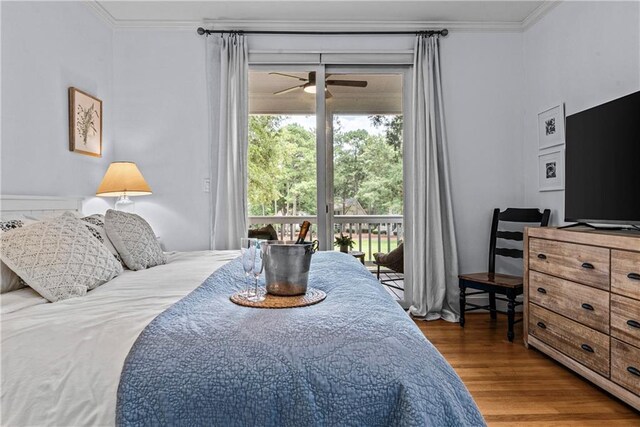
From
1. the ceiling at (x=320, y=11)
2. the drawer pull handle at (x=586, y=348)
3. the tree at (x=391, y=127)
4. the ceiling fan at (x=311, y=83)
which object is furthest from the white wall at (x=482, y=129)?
the drawer pull handle at (x=586, y=348)

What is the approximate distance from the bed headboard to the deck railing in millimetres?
1498

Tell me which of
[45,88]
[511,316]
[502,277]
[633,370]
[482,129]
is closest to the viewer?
[633,370]

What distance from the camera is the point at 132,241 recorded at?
2166 mm

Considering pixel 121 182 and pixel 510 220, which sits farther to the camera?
pixel 510 220

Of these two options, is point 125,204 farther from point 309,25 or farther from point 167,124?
point 309,25

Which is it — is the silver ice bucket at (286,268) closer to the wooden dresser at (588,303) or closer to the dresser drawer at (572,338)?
the wooden dresser at (588,303)

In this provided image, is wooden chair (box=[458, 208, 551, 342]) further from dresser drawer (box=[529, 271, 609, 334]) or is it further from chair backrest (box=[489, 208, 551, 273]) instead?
dresser drawer (box=[529, 271, 609, 334])

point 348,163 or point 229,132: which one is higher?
point 229,132

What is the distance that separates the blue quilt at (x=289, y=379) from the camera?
2.70 ft

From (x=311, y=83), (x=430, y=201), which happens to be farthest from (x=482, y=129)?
(x=311, y=83)

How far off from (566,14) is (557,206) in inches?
58.5

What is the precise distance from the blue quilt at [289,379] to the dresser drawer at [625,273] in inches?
61.9

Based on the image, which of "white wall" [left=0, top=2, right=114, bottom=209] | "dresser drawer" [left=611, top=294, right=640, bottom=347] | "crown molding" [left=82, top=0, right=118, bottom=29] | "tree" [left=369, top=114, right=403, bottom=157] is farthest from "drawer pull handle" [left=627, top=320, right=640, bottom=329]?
"crown molding" [left=82, top=0, right=118, bottom=29]

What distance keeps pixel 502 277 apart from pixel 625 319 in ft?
4.27
